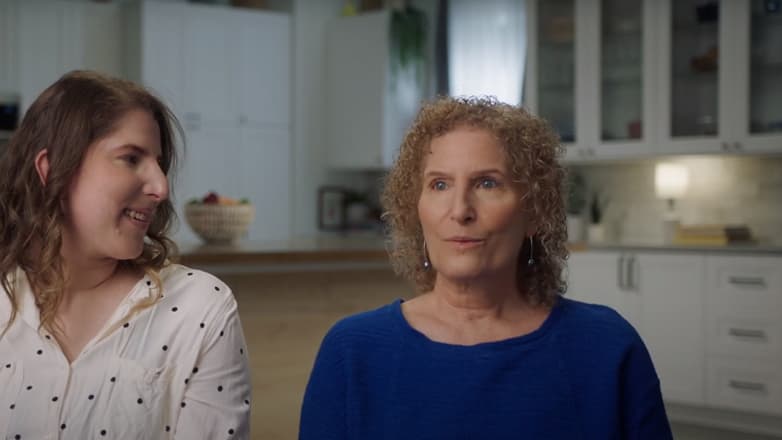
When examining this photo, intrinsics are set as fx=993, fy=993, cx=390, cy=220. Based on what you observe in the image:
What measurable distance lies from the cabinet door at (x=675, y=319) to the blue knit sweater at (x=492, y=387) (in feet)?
11.8

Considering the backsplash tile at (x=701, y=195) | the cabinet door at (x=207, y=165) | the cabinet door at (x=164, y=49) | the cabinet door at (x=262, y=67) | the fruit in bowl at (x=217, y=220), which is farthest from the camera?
the cabinet door at (x=262, y=67)

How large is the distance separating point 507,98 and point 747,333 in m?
2.17

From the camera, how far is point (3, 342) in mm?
1426

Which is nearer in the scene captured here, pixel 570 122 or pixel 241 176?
pixel 570 122

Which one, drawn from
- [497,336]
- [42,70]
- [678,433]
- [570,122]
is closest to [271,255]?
[497,336]

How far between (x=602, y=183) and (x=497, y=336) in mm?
4486

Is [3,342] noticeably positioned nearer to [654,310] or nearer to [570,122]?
[654,310]

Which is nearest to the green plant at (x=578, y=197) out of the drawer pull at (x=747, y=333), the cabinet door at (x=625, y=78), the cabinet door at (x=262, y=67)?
the cabinet door at (x=625, y=78)

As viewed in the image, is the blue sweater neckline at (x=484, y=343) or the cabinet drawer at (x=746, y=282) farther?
the cabinet drawer at (x=746, y=282)

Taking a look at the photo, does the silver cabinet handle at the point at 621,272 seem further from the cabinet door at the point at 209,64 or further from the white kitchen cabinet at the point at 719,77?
the cabinet door at the point at 209,64

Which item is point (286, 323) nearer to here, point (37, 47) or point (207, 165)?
point (207, 165)

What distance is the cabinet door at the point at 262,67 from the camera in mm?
6355

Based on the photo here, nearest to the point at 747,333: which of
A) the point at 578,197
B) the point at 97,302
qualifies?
the point at 578,197

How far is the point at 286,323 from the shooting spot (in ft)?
10.3
